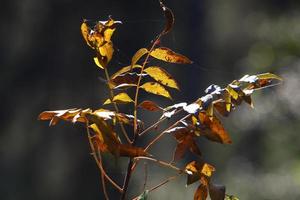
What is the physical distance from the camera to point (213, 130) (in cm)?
76

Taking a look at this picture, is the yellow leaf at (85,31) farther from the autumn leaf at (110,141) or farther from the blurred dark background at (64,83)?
the blurred dark background at (64,83)

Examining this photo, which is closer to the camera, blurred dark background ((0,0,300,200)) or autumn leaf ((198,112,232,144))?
autumn leaf ((198,112,232,144))

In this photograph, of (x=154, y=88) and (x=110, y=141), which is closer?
(x=110, y=141)

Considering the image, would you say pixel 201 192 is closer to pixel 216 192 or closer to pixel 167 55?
pixel 216 192

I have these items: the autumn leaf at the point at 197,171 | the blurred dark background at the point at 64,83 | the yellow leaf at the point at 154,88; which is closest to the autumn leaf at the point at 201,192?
the autumn leaf at the point at 197,171

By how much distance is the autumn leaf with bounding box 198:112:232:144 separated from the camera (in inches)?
29.5

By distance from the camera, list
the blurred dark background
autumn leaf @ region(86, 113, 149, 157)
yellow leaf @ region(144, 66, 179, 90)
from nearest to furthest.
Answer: autumn leaf @ region(86, 113, 149, 157), yellow leaf @ region(144, 66, 179, 90), the blurred dark background

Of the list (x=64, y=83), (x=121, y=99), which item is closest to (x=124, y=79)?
(x=121, y=99)

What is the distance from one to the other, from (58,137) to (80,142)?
1.29ft

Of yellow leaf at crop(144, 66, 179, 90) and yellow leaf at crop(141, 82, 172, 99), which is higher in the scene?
yellow leaf at crop(144, 66, 179, 90)

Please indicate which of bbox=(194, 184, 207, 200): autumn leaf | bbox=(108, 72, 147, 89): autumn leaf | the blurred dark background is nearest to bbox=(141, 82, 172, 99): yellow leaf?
bbox=(108, 72, 147, 89): autumn leaf

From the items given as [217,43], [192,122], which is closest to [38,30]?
[217,43]

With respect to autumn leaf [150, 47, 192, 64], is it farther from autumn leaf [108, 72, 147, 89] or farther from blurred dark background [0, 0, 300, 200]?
blurred dark background [0, 0, 300, 200]

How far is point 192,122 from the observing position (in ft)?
2.54
